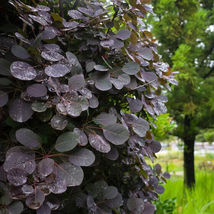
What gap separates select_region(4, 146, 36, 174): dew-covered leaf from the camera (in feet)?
1.84

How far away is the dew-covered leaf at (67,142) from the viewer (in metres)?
0.58

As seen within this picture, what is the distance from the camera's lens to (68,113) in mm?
570

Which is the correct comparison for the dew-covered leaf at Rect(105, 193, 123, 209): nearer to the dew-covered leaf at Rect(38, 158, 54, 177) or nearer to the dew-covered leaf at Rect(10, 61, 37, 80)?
the dew-covered leaf at Rect(38, 158, 54, 177)

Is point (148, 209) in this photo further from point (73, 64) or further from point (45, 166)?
point (73, 64)

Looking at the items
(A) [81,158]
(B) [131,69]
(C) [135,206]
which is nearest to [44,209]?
(A) [81,158]

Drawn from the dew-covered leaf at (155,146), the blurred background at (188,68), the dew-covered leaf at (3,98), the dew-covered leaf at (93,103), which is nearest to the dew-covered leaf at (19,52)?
the dew-covered leaf at (3,98)

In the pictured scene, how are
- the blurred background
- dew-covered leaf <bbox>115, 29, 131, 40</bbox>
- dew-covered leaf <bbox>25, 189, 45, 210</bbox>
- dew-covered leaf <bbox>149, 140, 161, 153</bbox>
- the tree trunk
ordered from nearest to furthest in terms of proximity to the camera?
dew-covered leaf <bbox>25, 189, 45, 210</bbox>
dew-covered leaf <bbox>115, 29, 131, 40</bbox>
dew-covered leaf <bbox>149, 140, 161, 153</bbox>
the blurred background
the tree trunk

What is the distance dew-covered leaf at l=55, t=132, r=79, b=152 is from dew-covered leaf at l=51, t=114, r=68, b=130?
0.08 ft

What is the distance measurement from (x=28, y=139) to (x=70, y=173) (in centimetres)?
13

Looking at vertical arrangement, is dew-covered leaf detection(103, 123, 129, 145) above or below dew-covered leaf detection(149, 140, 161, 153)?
above

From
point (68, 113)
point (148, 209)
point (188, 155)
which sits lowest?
point (188, 155)

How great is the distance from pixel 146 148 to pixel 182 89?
246 cm

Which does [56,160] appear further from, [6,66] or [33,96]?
[6,66]

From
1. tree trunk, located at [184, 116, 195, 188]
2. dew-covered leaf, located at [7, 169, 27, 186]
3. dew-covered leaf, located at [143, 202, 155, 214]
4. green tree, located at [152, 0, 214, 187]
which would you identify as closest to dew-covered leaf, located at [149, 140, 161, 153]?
dew-covered leaf, located at [143, 202, 155, 214]
